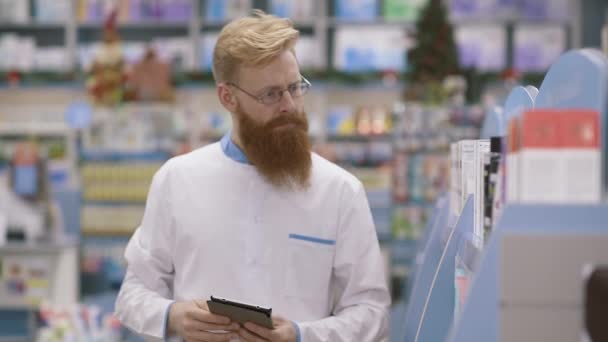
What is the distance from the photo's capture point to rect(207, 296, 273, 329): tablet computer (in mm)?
2115

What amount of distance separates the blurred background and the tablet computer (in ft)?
14.1

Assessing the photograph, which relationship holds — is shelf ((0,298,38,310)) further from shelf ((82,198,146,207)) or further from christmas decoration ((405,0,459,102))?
christmas decoration ((405,0,459,102))

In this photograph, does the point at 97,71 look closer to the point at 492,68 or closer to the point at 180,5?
the point at 180,5

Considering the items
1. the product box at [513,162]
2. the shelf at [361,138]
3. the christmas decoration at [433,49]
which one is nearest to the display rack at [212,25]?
the christmas decoration at [433,49]

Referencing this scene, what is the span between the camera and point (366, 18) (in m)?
10.7

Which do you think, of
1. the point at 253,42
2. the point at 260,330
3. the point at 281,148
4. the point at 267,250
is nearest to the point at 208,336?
the point at 260,330

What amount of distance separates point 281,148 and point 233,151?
184 mm

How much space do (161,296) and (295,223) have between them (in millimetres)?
430

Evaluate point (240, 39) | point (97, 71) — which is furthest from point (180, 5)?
point (240, 39)

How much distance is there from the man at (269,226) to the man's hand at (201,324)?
1cm

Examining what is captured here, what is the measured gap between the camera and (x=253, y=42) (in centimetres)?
232

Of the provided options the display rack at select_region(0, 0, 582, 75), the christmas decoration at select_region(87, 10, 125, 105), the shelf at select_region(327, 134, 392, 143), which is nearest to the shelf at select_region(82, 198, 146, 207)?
the christmas decoration at select_region(87, 10, 125, 105)

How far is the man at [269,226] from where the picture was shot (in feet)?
7.64

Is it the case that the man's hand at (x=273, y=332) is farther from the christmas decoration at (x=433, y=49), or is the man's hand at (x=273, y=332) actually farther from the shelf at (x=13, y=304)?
the christmas decoration at (x=433, y=49)
